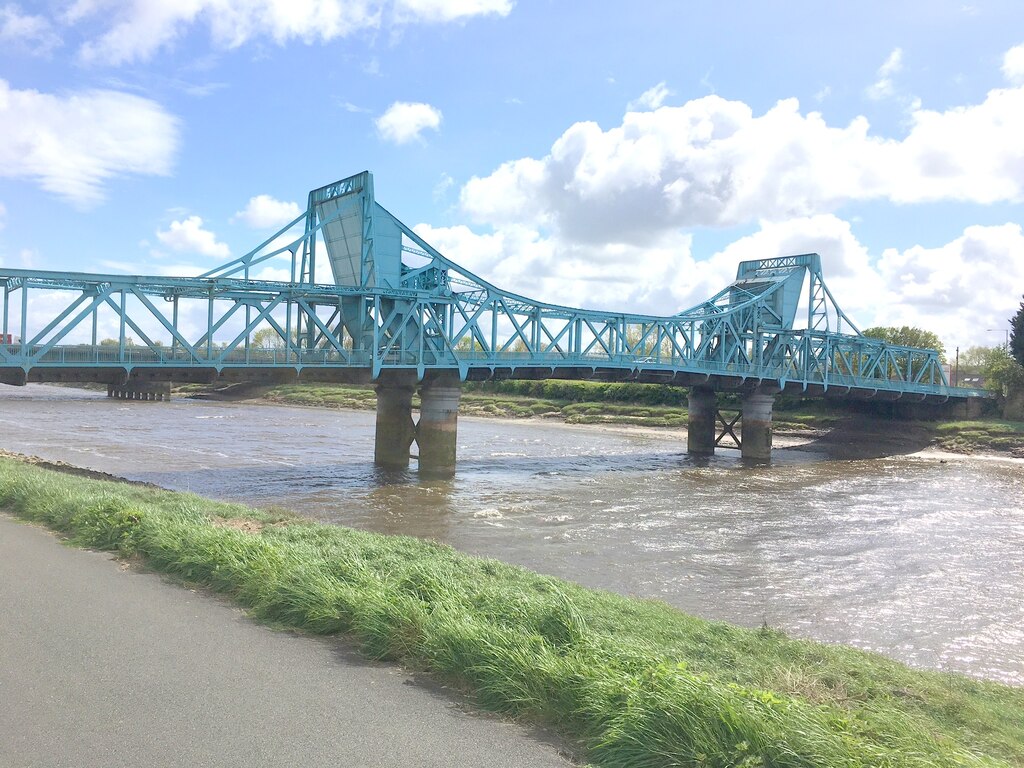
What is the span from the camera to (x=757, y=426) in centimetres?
5925

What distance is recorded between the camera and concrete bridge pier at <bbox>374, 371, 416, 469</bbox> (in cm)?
4278

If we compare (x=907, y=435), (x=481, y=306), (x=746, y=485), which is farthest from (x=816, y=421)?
(x=481, y=306)

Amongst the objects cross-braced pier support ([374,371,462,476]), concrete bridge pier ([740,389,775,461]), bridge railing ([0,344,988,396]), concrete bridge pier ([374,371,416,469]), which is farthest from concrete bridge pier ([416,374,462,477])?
concrete bridge pier ([740,389,775,461])

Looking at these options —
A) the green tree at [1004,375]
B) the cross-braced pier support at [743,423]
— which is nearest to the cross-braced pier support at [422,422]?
the cross-braced pier support at [743,423]

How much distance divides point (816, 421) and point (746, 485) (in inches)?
1494

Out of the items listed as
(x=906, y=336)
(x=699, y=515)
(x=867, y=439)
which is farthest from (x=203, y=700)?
(x=906, y=336)

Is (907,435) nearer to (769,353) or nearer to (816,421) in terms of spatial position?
(816,421)

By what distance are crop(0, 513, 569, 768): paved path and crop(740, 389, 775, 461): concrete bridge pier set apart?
5229cm

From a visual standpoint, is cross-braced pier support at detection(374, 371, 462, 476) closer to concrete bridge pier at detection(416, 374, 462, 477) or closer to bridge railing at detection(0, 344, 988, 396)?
concrete bridge pier at detection(416, 374, 462, 477)

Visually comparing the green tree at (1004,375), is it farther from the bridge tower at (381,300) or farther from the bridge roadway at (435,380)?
the bridge tower at (381,300)

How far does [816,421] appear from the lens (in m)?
76.4

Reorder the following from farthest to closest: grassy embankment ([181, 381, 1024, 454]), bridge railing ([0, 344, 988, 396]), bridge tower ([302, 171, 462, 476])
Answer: grassy embankment ([181, 381, 1024, 454])
bridge tower ([302, 171, 462, 476])
bridge railing ([0, 344, 988, 396])

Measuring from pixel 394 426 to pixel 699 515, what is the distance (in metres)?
18.3

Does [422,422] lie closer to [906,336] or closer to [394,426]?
[394,426]
